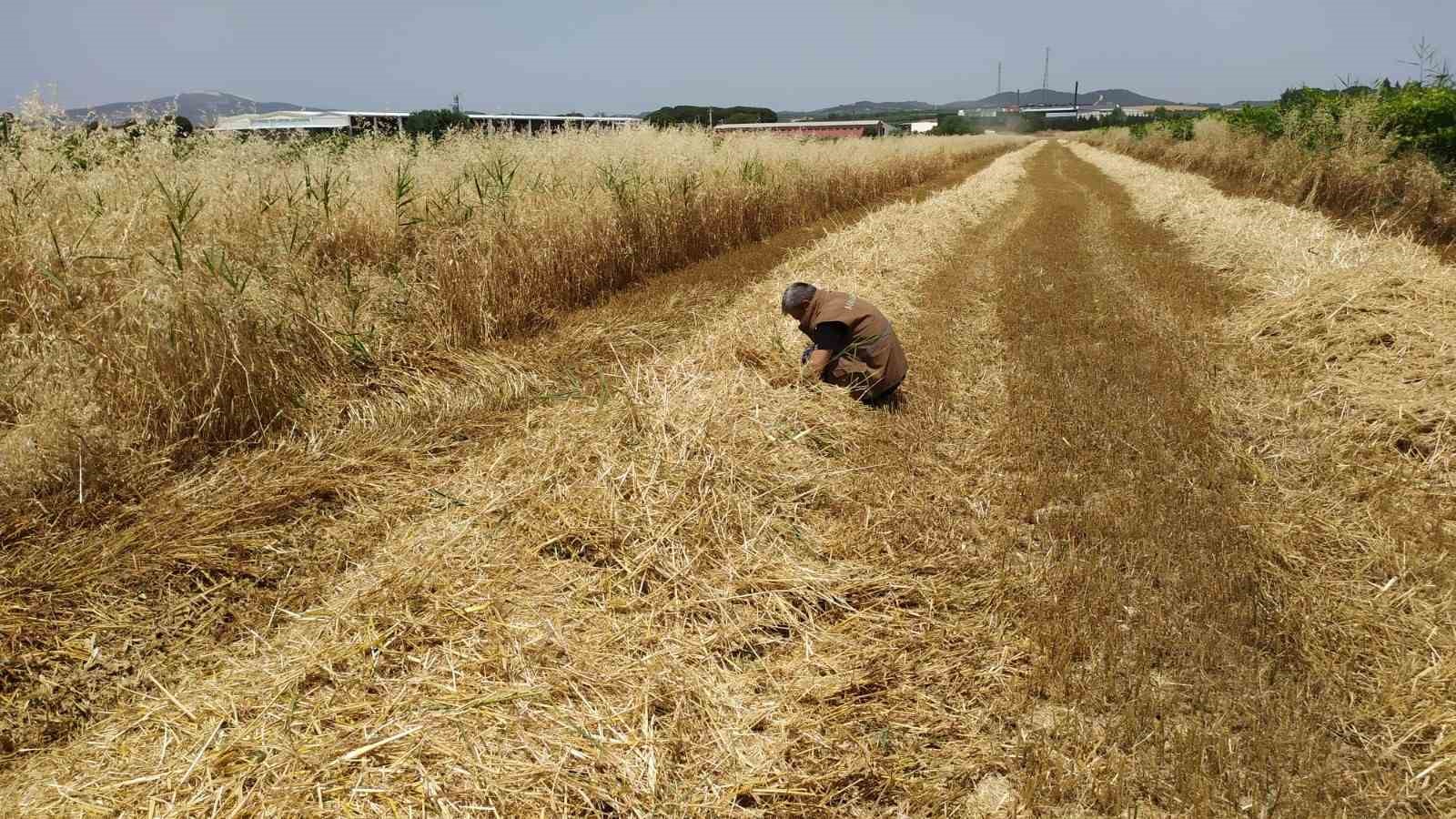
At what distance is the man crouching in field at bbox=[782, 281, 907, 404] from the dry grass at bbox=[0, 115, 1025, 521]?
114 inches

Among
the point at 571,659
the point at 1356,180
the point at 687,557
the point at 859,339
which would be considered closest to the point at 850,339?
the point at 859,339

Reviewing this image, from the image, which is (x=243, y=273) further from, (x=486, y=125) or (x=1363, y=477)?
(x=486, y=125)

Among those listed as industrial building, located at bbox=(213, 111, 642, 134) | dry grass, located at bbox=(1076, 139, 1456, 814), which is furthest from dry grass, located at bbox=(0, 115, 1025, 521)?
dry grass, located at bbox=(1076, 139, 1456, 814)

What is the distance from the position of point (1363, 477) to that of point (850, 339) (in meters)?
2.99

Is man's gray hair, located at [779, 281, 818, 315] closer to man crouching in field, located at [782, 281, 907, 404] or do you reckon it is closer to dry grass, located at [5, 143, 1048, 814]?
man crouching in field, located at [782, 281, 907, 404]

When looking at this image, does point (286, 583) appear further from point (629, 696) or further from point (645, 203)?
point (645, 203)

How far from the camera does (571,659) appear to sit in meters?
2.53

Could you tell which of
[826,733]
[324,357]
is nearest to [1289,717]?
[826,733]

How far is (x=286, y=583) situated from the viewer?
3102mm

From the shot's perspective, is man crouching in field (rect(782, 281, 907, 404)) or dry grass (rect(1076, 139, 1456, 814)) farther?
man crouching in field (rect(782, 281, 907, 404))

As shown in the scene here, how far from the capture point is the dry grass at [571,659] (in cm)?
209

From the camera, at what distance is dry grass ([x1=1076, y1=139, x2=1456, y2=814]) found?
237cm

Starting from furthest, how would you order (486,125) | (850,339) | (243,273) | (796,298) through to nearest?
(486,125) < (850,339) < (796,298) < (243,273)

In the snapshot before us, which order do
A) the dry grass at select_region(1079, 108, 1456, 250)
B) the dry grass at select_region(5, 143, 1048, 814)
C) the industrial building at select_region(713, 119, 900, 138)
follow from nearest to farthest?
the dry grass at select_region(5, 143, 1048, 814) → the dry grass at select_region(1079, 108, 1456, 250) → the industrial building at select_region(713, 119, 900, 138)
